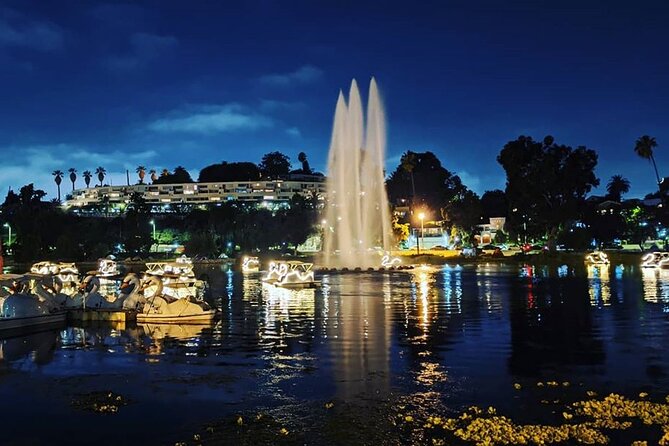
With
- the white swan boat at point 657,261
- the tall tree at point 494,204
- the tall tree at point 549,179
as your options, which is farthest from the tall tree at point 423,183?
the white swan boat at point 657,261

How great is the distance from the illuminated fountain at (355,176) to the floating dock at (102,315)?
38944 millimetres

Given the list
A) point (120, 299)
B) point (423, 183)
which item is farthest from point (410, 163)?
point (120, 299)

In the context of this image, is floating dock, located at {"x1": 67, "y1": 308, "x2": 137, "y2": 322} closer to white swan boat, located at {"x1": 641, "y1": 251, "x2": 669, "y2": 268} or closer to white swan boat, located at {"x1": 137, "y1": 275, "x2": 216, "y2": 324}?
white swan boat, located at {"x1": 137, "y1": 275, "x2": 216, "y2": 324}

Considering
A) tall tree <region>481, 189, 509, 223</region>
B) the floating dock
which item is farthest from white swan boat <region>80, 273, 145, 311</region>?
tall tree <region>481, 189, 509, 223</region>

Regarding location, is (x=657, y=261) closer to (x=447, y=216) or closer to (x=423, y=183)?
(x=447, y=216)

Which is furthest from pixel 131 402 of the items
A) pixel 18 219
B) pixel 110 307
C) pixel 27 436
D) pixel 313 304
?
pixel 18 219

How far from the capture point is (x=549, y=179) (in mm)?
88250

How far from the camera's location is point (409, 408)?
1196 centimetres

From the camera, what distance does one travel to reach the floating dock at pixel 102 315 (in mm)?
25500

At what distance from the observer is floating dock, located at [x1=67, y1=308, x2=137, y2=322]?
25.5 metres

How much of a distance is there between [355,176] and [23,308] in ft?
139

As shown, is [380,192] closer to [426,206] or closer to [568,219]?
[568,219]

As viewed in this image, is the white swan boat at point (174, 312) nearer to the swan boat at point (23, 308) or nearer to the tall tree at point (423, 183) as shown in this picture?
the swan boat at point (23, 308)

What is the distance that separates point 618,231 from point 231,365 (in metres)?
111
